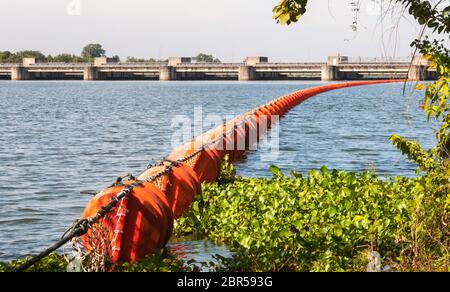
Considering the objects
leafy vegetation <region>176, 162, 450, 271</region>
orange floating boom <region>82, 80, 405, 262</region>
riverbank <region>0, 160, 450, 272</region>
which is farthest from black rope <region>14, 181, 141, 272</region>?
leafy vegetation <region>176, 162, 450, 271</region>

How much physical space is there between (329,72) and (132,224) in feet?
608

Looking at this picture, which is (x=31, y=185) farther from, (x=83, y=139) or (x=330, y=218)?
(x=83, y=139)

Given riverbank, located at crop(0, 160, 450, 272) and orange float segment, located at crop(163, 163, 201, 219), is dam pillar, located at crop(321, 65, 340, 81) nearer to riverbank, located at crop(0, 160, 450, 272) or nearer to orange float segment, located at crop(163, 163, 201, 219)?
riverbank, located at crop(0, 160, 450, 272)

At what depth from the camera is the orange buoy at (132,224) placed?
11586mm

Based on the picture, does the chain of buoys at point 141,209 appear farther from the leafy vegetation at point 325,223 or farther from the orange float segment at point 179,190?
the leafy vegetation at point 325,223

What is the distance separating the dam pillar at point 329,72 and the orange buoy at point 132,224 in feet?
603

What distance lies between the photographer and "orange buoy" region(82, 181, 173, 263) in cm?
1159

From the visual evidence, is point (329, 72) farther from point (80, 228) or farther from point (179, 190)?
point (80, 228)

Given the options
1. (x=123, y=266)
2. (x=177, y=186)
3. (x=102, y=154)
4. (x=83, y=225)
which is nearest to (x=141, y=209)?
(x=123, y=266)

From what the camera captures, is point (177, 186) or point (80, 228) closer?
point (80, 228)

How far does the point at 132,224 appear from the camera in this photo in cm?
1179

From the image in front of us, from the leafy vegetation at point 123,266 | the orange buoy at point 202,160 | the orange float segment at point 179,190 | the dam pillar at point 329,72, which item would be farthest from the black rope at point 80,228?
the dam pillar at point 329,72

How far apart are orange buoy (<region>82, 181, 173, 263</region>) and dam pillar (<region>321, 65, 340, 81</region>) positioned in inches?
7236
